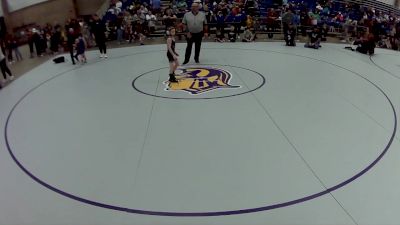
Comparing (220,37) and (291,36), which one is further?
(220,37)

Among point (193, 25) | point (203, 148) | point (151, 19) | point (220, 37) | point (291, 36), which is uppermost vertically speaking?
point (193, 25)

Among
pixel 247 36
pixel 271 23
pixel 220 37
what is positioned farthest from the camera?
pixel 271 23

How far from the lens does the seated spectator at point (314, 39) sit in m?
13.4

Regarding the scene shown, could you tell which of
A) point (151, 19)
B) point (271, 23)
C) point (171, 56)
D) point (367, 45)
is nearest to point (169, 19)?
point (151, 19)

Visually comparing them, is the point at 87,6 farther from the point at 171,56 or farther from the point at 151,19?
the point at 171,56

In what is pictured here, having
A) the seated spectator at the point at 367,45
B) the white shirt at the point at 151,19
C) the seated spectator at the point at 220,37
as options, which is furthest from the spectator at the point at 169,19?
the seated spectator at the point at 367,45

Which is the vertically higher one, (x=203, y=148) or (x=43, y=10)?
(x=43, y=10)

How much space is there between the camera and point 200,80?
9.27 metres

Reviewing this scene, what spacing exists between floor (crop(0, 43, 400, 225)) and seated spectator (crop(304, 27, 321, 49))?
3713 mm

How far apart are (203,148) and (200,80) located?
398cm

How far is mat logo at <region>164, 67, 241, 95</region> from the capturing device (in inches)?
338

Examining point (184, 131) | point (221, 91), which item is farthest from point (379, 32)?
point (184, 131)

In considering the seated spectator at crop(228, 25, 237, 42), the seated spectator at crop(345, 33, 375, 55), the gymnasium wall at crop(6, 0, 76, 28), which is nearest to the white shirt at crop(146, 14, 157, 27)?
the seated spectator at crop(228, 25, 237, 42)

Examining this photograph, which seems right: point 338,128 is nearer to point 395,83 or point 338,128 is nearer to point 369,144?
point 369,144
